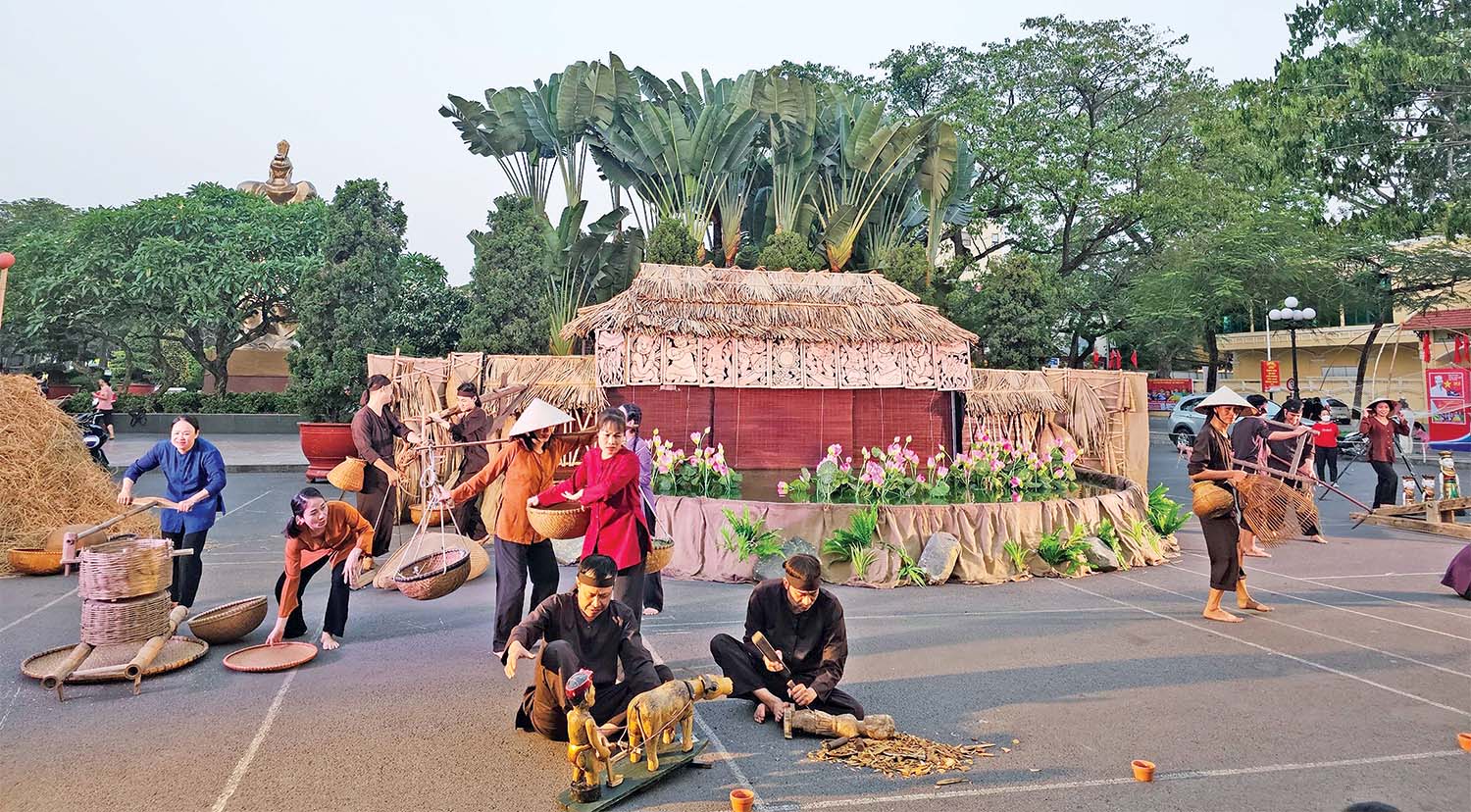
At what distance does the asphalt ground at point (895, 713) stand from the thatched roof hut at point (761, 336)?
6094mm

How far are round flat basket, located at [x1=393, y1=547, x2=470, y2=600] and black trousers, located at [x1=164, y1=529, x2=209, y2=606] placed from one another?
1506mm

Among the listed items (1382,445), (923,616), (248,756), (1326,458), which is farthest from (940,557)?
(1326,458)

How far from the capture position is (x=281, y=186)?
135ft

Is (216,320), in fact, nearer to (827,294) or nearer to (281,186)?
(281,186)

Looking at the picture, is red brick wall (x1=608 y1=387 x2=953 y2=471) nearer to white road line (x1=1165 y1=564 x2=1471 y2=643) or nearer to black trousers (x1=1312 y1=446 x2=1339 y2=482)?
white road line (x1=1165 y1=564 x2=1471 y2=643)

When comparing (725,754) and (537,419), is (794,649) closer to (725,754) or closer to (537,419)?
(725,754)

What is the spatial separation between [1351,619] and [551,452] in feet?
23.0

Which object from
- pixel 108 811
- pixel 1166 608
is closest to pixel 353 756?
pixel 108 811

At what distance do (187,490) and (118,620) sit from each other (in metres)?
1.33

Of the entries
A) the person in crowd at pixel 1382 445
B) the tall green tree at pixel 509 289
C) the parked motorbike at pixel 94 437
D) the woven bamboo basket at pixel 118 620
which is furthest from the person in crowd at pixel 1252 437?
the parked motorbike at pixel 94 437

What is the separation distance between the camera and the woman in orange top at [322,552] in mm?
6109

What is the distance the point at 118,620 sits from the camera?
219 inches

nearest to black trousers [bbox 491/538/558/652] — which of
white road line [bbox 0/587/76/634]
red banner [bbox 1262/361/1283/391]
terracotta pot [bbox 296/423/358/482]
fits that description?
white road line [bbox 0/587/76/634]

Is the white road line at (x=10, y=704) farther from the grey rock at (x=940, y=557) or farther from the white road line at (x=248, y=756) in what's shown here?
the grey rock at (x=940, y=557)
